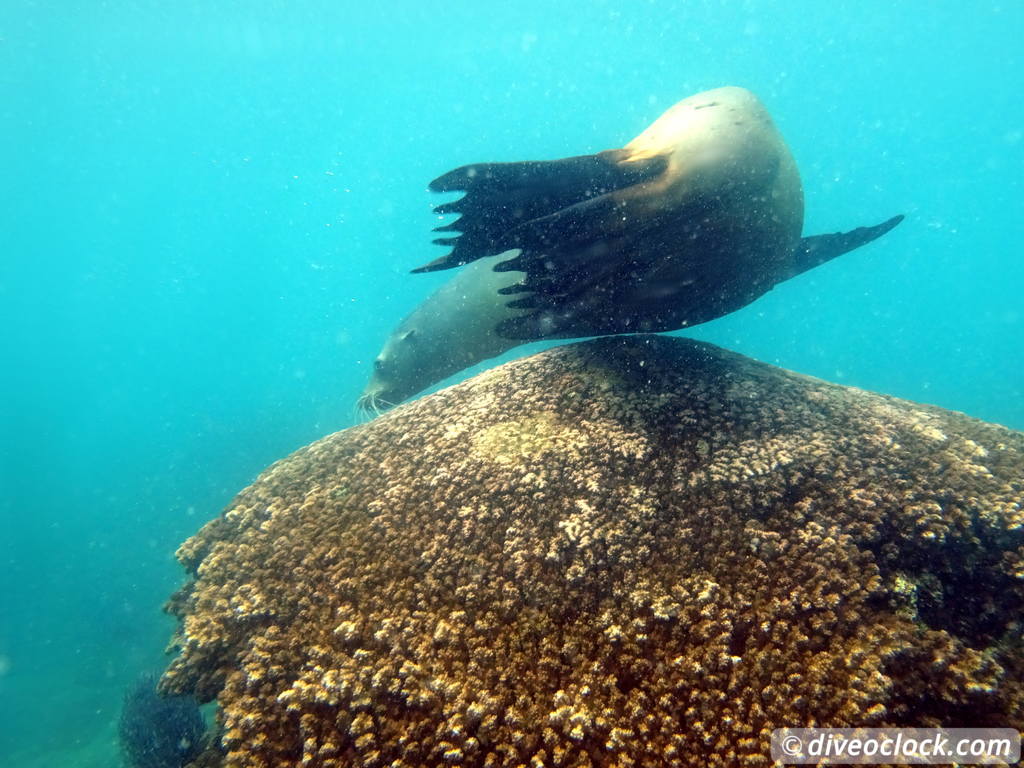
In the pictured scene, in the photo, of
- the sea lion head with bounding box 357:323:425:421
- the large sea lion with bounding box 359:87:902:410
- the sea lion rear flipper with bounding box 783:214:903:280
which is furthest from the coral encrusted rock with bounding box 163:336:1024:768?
the sea lion head with bounding box 357:323:425:421

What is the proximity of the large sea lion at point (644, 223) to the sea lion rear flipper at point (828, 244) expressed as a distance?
306 millimetres

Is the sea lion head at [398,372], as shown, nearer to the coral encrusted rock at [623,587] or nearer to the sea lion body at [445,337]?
the sea lion body at [445,337]

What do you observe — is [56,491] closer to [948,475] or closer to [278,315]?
[948,475]

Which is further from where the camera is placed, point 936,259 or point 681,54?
point 936,259

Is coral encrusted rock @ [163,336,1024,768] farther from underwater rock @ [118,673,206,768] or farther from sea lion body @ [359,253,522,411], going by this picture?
underwater rock @ [118,673,206,768]

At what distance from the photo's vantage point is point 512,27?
7231cm

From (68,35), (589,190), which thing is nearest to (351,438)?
(589,190)

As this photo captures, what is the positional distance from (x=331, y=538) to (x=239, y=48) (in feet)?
236

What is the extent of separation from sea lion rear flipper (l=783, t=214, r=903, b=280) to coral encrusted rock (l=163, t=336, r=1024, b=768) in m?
1.55

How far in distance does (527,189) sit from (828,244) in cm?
267

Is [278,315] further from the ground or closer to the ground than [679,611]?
further from the ground

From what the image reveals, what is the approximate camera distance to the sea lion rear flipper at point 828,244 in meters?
4.16

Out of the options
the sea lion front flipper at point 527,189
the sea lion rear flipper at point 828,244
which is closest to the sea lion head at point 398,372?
the sea lion front flipper at point 527,189

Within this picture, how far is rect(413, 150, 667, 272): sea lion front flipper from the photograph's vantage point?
3.21 metres
